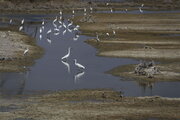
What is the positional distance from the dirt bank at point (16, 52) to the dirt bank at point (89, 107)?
7.03m

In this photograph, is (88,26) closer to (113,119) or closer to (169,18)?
(169,18)

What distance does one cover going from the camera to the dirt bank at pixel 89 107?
17.7 meters

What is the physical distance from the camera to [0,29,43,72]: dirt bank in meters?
28.0

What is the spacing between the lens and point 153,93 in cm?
2223

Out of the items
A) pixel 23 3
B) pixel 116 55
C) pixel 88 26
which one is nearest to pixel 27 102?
pixel 116 55

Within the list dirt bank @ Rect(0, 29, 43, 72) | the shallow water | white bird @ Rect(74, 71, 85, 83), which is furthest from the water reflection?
white bird @ Rect(74, 71, 85, 83)

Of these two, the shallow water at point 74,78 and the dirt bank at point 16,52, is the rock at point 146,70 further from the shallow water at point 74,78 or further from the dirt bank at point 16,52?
the dirt bank at point 16,52

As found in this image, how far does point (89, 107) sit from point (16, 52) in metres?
14.0

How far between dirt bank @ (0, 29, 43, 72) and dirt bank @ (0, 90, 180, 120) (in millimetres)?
7033

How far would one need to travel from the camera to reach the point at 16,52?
3200 cm

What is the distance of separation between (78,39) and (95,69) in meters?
13.5

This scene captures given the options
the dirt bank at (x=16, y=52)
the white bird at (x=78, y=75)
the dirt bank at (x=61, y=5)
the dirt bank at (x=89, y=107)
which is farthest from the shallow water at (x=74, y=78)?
the dirt bank at (x=61, y=5)

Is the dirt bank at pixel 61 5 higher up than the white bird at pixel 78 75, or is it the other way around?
the dirt bank at pixel 61 5

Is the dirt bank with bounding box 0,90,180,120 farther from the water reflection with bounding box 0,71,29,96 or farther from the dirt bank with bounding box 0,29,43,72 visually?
the dirt bank with bounding box 0,29,43,72
